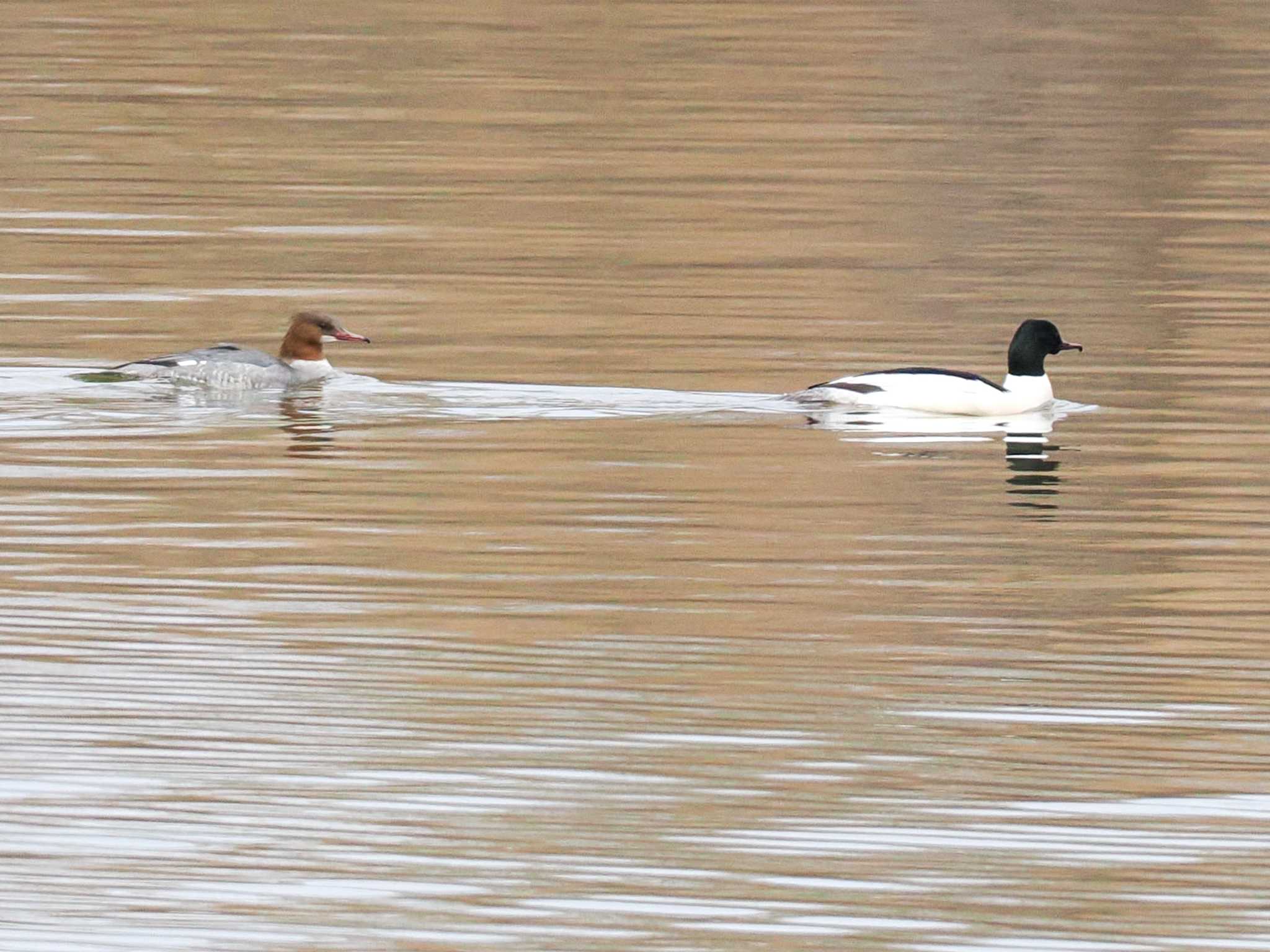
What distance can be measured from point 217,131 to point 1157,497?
14.7m

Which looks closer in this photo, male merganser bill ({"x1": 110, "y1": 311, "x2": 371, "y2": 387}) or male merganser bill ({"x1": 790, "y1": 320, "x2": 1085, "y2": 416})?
male merganser bill ({"x1": 790, "y1": 320, "x2": 1085, "y2": 416})

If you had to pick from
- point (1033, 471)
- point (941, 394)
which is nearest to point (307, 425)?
point (941, 394)

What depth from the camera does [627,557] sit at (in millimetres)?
10547

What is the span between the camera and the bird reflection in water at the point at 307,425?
516 inches

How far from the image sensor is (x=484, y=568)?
10273 millimetres

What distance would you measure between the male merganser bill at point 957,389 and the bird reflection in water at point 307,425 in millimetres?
2272

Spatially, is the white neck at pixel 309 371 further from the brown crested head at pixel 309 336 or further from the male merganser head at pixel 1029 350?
the male merganser head at pixel 1029 350

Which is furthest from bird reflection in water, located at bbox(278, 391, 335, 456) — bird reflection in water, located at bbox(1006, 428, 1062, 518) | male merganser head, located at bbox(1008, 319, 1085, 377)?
male merganser head, located at bbox(1008, 319, 1085, 377)

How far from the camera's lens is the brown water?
7.05 meters

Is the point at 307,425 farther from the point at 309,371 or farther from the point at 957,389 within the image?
the point at 957,389

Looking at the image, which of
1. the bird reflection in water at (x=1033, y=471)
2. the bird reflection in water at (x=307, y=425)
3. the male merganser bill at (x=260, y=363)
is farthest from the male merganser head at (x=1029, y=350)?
the bird reflection in water at (x=307, y=425)

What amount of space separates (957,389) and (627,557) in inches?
157

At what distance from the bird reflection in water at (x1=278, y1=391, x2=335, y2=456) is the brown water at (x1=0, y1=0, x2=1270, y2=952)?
0.05 meters

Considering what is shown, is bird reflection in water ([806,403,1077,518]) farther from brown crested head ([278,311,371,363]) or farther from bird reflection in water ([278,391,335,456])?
brown crested head ([278,311,371,363])
